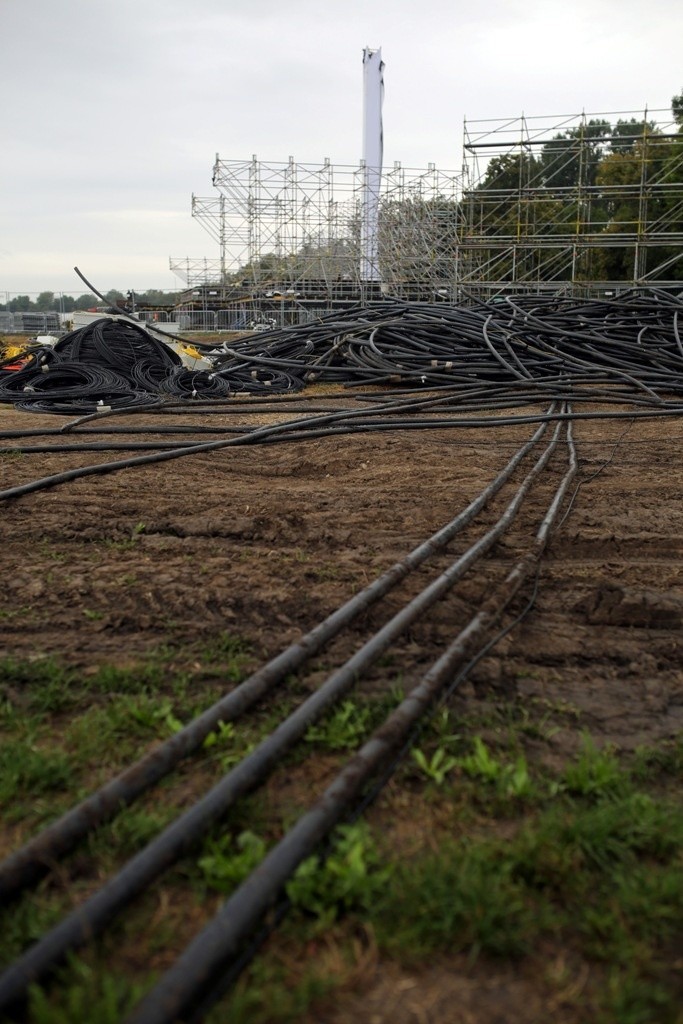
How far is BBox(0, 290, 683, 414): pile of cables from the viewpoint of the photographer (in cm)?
1279

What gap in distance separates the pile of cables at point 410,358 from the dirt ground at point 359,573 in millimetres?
5118

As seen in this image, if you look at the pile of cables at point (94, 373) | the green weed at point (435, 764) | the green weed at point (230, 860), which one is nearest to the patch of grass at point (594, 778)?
the green weed at point (435, 764)

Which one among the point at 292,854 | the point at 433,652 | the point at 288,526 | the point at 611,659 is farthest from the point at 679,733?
the point at 288,526

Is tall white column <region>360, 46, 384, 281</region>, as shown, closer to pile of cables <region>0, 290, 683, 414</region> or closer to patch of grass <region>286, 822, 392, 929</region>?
pile of cables <region>0, 290, 683, 414</region>

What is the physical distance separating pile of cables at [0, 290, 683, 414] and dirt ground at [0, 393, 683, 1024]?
512 cm

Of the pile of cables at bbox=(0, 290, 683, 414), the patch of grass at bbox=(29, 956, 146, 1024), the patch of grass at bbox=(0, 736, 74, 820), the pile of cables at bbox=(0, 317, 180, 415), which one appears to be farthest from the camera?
the pile of cables at bbox=(0, 290, 683, 414)

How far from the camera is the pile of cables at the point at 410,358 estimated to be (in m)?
12.8

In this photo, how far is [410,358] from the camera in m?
14.1

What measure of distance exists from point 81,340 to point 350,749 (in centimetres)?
1356

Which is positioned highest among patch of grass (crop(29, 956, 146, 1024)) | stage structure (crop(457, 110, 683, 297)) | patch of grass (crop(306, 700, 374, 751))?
stage structure (crop(457, 110, 683, 297))

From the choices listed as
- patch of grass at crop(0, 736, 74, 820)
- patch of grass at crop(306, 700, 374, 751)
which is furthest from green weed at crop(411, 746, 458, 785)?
patch of grass at crop(0, 736, 74, 820)

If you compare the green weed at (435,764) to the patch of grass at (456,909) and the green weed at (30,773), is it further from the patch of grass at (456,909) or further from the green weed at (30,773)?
the green weed at (30,773)

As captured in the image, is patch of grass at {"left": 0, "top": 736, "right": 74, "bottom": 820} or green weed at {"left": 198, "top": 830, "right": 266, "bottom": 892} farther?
patch of grass at {"left": 0, "top": 736, "right": 74, "bottom": 820}

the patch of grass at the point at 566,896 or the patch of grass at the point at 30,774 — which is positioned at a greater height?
the patch of grass at the point at 30,774
